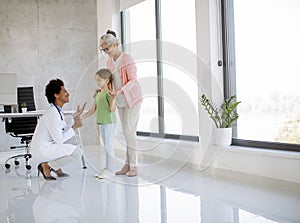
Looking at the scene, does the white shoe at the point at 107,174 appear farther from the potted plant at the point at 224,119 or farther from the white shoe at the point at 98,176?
the potted plant at the point at 224,119

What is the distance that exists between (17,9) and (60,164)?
3.08m

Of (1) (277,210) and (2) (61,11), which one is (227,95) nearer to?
(1) (277,210)

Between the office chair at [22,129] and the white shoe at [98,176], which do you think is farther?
the office chair at [22,129]

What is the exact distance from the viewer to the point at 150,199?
2965mm

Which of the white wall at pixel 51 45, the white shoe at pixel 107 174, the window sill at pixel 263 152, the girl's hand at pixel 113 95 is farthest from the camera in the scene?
the white wall at pixel 51 45

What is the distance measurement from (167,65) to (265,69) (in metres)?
1.76

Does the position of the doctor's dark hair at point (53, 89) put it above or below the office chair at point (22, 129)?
above

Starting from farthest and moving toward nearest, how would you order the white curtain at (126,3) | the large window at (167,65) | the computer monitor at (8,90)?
the white curtain at (126,3) < the large window at (167,65) < the computer monitor at (8,90)

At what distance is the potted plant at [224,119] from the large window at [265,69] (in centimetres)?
14

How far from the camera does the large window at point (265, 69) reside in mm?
3383

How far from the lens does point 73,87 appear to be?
6.72 meters

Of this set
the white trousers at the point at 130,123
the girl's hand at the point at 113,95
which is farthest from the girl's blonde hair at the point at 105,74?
the white trousers at the point at 130,123

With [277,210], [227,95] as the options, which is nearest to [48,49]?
[227,95]

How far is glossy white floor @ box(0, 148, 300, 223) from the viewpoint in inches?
98.3
